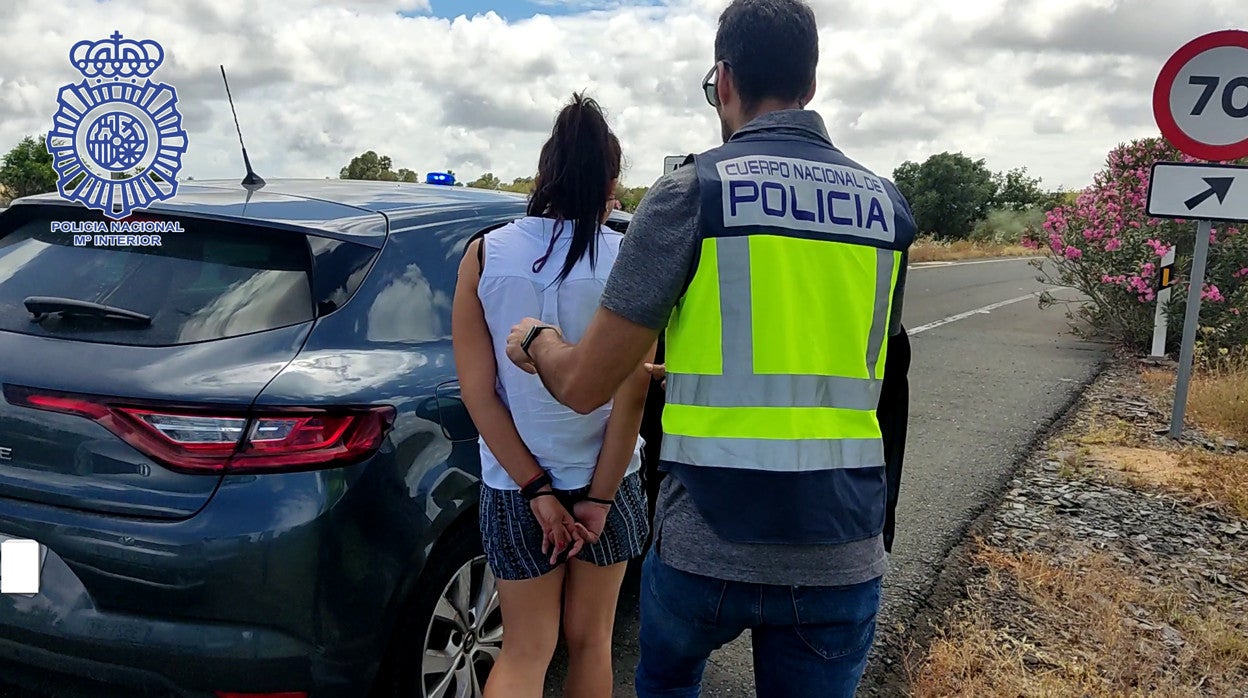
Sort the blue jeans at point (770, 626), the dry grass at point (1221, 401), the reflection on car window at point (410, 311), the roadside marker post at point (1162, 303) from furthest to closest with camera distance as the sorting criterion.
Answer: the roadside marker post at point (1162, 303) < the dry grass at point (1221, 401) < the reflection on car window at point (410, 311) < the blue jeans at point (770, 626)

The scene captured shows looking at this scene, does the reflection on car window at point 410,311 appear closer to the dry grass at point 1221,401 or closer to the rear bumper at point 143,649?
the rear bumper at point 143,649

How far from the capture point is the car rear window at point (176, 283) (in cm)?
249

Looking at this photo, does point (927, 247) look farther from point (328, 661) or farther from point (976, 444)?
point (328, 661)

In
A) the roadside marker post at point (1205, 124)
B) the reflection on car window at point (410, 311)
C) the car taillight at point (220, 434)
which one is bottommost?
the car taillight at point (220, 434)

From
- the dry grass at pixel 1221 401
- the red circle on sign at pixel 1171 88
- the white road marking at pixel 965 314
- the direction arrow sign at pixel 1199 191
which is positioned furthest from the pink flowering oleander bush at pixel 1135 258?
the red circle on sign at pixel 1171 88

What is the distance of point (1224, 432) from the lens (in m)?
6.80

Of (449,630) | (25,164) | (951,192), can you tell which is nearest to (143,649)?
(449,630)

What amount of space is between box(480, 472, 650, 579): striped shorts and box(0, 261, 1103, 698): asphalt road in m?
1.11

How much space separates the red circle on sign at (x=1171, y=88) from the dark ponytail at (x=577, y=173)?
5278 mm

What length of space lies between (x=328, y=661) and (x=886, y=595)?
8.24 ft

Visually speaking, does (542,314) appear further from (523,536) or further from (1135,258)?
(1135,258)

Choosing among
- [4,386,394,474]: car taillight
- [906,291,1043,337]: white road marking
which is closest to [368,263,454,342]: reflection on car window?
[4,386,394,474]: car taillight

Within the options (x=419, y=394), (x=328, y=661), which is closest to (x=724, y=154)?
(x=419, y=394)

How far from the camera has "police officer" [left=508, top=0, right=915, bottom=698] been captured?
1.58m
